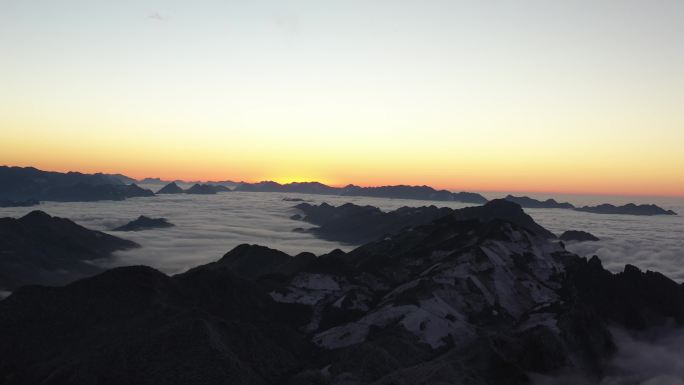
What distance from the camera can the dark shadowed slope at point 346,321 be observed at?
49.6 m

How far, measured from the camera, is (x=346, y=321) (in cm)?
7125

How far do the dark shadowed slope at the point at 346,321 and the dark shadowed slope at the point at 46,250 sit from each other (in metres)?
71.9

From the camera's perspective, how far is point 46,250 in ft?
501

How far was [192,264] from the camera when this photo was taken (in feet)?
535

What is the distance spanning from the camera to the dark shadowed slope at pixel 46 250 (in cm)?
12988

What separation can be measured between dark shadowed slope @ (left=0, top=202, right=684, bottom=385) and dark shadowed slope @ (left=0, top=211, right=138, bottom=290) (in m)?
71.9

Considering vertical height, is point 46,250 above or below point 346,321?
below

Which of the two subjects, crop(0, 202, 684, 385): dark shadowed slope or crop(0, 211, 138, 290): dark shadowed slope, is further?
crop(0, 211, 138, 290): dark shadowed slope

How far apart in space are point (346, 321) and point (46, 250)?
401 feet

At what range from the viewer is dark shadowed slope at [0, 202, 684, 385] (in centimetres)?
4962

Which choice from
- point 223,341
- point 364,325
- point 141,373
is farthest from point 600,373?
point 141,373

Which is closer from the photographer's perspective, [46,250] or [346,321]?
[346,321]

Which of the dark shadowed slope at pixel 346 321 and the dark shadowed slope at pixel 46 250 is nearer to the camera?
the dark shadowed slope at pixel 346 321

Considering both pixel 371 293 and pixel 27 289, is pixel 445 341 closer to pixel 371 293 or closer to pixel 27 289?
pixel 371 293
